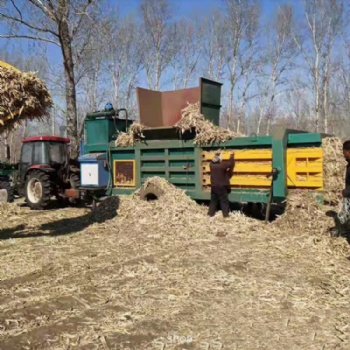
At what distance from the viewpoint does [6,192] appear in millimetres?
13055

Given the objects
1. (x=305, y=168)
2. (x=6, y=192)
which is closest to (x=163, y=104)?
(x=305, y=168)

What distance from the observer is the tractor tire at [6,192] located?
12664mm

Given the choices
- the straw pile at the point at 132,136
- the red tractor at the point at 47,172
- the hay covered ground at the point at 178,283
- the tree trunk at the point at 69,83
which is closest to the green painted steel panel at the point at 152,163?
the straw pile at the point at 132,136

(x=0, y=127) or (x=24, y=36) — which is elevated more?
(x=24, y=36)

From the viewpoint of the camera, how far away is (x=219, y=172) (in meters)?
8.31

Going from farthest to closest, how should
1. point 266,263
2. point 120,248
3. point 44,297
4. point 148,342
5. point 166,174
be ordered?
point 166,174 → point 120,248 → point 266,263 → point 44,297 → point 148,342

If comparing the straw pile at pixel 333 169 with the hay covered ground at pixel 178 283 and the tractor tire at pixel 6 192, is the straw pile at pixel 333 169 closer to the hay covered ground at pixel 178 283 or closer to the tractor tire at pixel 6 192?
the hay covered ground at pixel 178 283

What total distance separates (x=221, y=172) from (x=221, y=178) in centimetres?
12

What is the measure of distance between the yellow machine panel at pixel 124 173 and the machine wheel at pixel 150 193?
51 cm

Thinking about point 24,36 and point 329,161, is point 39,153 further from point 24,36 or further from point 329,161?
point 329,161

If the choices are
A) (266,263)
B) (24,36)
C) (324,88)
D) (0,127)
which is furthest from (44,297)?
(324,88)

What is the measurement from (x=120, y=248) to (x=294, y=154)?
136 inches

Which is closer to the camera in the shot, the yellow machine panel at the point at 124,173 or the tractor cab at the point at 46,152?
the yellow machine panel at the point at 124,173

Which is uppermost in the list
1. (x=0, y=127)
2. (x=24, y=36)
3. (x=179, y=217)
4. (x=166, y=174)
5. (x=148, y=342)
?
(x=24, y=36)
